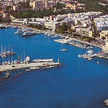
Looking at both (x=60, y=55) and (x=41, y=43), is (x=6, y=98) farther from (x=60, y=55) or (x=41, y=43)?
(x=41, y=43)

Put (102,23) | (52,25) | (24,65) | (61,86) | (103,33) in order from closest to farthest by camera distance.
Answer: (61,86) → (24,65) → (103,33) → (102,23) → (52,25)

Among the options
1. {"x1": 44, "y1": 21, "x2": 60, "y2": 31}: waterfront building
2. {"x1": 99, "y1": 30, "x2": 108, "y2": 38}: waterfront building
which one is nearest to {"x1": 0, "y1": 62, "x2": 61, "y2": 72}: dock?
{"x1": 99, "y1": 30, "x2": 108, "y2": 38}: waterfront building

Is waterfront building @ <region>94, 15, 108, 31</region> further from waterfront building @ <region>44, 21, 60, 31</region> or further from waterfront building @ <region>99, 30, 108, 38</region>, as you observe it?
waterfront building @ <region>44, 21, 60, 31</region>

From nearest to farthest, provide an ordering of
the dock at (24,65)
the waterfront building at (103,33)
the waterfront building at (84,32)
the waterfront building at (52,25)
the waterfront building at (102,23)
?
the dock at (24,65)
the waterfront building at (103,33)
the waterfront building at (84,32)
the waterfront building at (102,23)
the waterfront building at (52,25)

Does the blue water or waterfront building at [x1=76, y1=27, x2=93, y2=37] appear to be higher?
waterfront building at [x1=76, y1=27, x2=93, y2=37]

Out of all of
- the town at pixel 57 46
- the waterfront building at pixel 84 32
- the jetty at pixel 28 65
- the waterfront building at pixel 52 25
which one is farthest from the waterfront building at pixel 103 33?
the jetty at pixel 28 65

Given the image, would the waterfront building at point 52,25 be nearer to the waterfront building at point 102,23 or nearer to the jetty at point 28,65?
the waterfront building at point 102,23

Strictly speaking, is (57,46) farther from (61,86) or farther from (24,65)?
(61,86)

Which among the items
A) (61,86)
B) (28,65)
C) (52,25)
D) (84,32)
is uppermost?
(52,25)

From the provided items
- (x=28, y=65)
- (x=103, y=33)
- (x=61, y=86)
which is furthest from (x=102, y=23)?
(x=61, y=86)

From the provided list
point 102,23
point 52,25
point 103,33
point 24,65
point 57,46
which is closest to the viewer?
point 24,65
